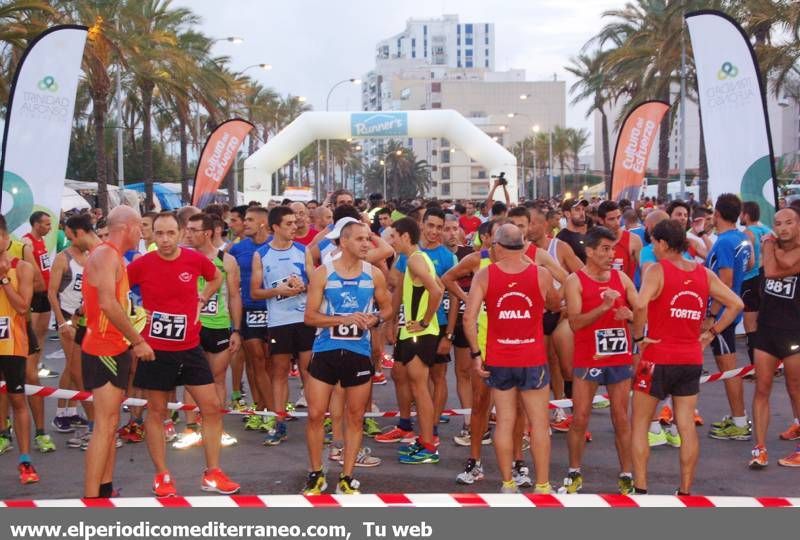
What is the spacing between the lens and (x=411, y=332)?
24.0 feet

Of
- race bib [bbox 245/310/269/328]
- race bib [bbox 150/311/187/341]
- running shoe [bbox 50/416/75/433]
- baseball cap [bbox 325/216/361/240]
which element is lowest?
running shoe [bbox 50/416/75/433]

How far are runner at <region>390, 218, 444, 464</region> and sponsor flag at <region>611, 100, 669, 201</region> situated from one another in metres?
14.0

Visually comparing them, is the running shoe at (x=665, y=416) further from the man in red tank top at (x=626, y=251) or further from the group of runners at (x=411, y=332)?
the man in red tank top at (x=626, y=251)

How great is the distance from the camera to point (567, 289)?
628 cm

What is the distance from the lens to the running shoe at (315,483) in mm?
6254

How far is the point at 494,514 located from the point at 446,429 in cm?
434

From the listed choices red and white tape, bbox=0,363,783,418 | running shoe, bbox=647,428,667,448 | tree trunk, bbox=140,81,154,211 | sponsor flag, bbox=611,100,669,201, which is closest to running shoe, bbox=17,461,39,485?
red and white tape, bbox=0,363,783,418

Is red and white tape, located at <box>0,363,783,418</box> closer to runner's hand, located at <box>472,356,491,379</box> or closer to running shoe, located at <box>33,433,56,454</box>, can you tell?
running shoe, located at <box>33,433,56,454</box>

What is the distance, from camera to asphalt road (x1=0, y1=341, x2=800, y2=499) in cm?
665

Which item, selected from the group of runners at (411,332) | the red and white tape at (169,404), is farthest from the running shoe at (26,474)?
the red and white tape at (169,404)

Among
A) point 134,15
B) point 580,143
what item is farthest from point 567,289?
point 580,143

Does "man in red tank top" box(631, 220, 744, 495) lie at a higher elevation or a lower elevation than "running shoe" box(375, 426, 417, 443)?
higher

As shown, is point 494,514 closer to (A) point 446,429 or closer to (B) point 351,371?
(B) point 351,371

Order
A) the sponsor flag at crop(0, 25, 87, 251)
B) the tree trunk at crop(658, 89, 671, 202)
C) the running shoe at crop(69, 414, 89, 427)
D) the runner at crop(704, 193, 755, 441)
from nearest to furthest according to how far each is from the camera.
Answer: the runner at crop(704, 193, 755, 441) → the running shoe at crop(69, 414, 89, 427) → the sponsor flag at crop(0, 25, 87, 251) → the tree trunk at crop(658, 89, 671, 202)
